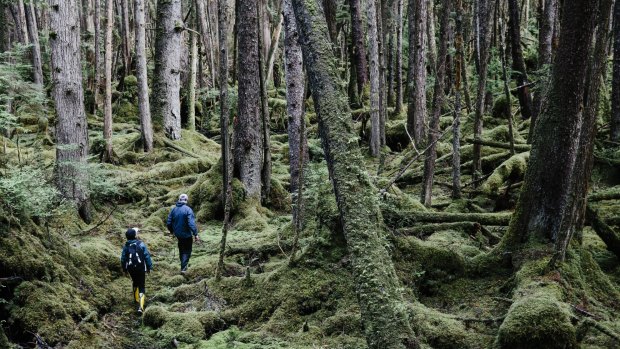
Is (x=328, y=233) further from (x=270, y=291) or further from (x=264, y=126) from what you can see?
(x=264, y=126)

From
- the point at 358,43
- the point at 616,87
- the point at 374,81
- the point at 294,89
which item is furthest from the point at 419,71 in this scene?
the point at 358,43

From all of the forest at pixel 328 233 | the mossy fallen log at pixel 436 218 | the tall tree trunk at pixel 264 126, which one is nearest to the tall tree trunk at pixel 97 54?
the forest at pixel 328 233

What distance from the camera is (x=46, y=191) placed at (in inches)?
315

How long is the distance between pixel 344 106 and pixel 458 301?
353 centimetres

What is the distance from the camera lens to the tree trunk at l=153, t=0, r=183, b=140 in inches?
723

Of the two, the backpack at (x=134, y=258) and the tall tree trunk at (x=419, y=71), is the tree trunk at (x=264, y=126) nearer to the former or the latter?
the tall tree trunk at (x=419, y=71)

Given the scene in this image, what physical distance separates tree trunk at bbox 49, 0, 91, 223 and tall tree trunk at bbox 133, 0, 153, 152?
5.67 metres

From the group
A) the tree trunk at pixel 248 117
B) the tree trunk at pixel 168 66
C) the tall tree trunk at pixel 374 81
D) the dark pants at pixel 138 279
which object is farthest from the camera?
the tree trunk at pixel 168 66

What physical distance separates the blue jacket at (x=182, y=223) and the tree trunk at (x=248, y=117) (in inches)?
121

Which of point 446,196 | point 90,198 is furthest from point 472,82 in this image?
point 90,198

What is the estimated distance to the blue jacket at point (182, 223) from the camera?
9938mm

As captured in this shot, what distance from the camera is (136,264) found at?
846 centimetres

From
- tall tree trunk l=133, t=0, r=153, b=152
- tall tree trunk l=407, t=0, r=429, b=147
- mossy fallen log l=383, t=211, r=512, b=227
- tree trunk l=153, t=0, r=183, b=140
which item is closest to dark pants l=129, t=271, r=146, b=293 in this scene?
mossy fallen log l=383, t=211, r=512, b=227

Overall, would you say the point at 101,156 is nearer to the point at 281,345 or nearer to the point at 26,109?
the point at 26,109
